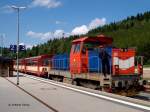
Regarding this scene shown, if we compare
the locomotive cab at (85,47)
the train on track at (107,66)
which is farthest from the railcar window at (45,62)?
the locomotive cab at (85,47)

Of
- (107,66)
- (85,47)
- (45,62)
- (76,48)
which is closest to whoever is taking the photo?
(107,66)

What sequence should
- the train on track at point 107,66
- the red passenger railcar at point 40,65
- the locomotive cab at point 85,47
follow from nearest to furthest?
1. the train on track at point 107,66
2. the locomotive cab at point 85,47
3. the red passenger railcar at point 40,65

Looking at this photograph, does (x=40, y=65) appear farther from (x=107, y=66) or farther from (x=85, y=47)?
(x=107, y=66)

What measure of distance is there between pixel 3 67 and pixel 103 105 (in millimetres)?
38635

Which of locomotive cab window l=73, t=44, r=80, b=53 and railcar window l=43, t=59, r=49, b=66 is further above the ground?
locomotive cab window l=73, t=44, r=80, b=53

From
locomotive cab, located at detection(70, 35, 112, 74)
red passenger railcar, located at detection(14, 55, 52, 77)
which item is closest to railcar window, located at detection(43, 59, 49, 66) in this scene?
red passenger railcar, located at detection(14, 55, 52, 77)

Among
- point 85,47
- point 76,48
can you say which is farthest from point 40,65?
point 85,47

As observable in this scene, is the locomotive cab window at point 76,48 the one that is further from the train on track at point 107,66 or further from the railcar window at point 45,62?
the railcar window at point 45,62

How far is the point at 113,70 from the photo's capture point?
2006 cm

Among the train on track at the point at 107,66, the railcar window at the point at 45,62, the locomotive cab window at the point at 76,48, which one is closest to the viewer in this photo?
the train on track at the point at 107,66

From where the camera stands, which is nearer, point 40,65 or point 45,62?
point 45,62

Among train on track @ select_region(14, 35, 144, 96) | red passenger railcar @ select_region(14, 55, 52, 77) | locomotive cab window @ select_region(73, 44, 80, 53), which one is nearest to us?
train on track @ select_region(14, 35, 144, 96)

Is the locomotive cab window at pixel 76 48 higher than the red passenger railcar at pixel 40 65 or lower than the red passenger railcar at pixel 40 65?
higher

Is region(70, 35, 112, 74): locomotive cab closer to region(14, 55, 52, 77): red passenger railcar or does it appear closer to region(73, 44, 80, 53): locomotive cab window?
region(73, 44, 80, 53): locomotive cab window
